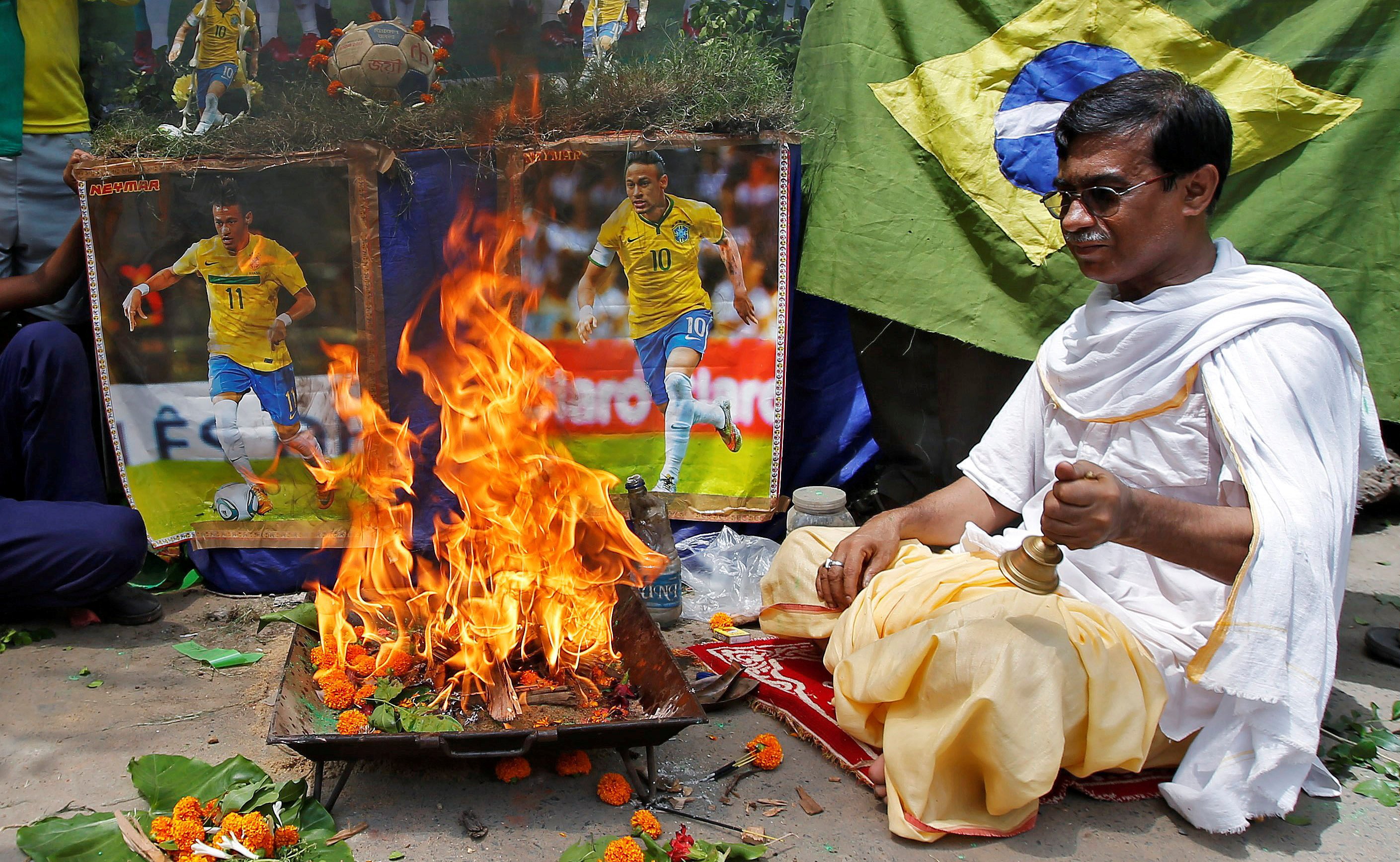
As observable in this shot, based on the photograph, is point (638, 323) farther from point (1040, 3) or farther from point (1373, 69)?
point (1373, 69)

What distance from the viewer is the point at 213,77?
5992 millimetres

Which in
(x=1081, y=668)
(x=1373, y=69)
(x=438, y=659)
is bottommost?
(x=438, y=659)

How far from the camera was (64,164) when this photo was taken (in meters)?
5.16

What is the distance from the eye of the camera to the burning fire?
321cm

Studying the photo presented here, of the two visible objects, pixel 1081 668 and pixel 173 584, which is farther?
pixel 173 584

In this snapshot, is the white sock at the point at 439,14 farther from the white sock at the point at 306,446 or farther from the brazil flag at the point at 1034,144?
the white sock at the point at 306,446

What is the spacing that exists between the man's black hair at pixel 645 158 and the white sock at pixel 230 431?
225 cm

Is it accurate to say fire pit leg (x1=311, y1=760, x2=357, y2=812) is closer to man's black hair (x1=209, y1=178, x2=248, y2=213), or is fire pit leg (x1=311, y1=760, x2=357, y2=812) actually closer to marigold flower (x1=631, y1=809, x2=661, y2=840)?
marigold flower (x1=631, y1=809, x2=661, y2=840)

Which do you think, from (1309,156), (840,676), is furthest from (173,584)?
(1309,156)

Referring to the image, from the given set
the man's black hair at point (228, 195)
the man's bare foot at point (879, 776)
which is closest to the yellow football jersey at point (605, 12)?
the man's black hair at point (228, 195)

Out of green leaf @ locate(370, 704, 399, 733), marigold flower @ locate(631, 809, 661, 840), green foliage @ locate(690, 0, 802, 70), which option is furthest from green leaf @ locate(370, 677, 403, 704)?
green foliage @ locate(690, 0, 802, 70)

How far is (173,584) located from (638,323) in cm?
265

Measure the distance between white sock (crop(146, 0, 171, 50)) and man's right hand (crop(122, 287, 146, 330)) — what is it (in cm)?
224

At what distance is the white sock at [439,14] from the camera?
21.1ft
